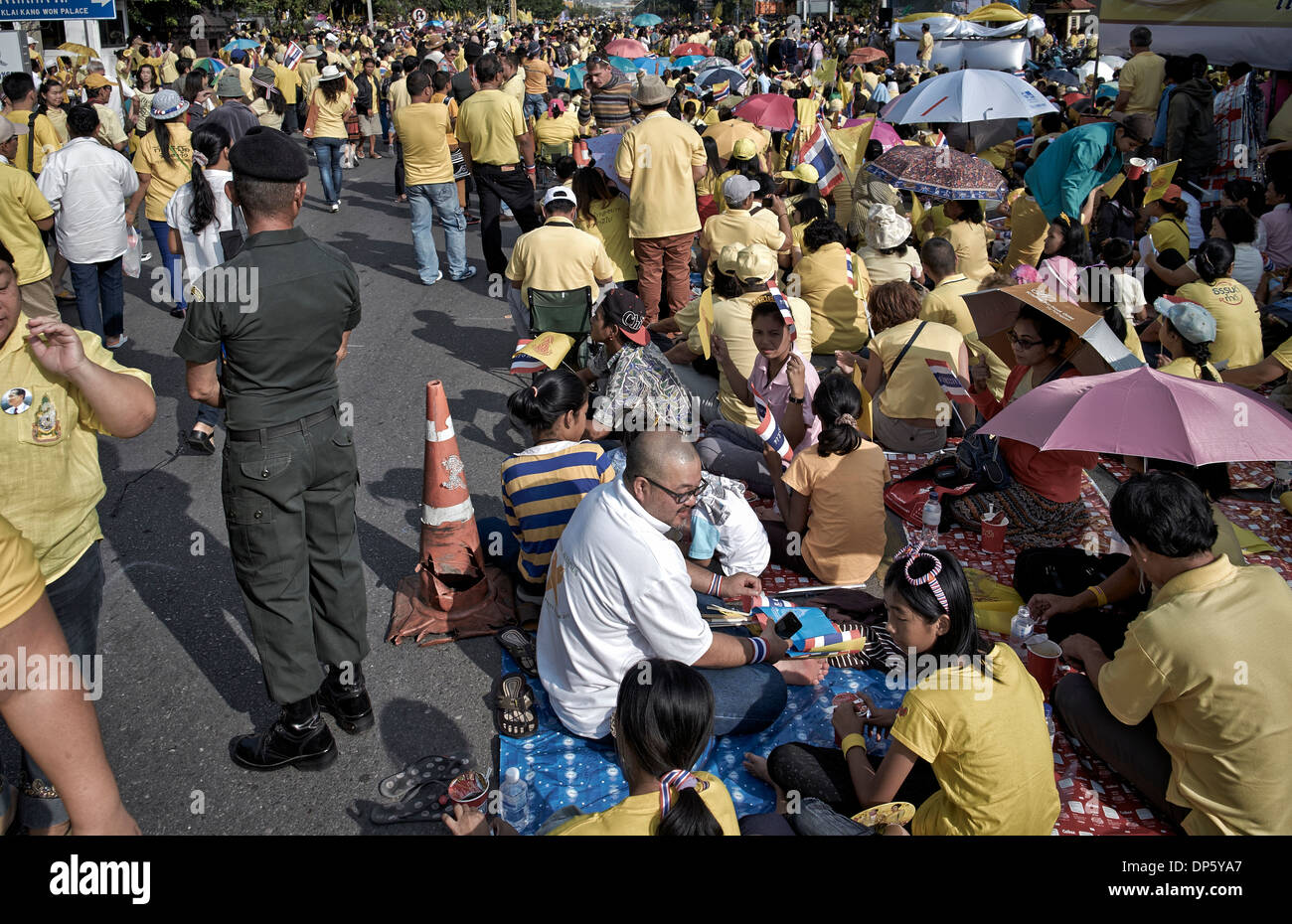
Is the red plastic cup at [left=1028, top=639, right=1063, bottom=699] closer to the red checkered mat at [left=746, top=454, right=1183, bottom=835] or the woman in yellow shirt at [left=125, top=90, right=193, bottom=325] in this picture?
the red checkered mat at [left=746, top=454, right=1183, bottom=835]

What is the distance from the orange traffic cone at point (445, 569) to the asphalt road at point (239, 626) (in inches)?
4.1

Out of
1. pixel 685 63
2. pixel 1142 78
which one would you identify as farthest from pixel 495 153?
pixel 685 63

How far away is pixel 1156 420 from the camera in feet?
13.5

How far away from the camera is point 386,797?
3637 millimetres

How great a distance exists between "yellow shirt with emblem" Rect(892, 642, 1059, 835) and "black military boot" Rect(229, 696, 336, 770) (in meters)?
2.19

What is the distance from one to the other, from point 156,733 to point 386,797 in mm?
1080

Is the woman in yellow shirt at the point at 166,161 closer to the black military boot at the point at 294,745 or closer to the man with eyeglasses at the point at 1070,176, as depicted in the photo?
the black military boot at the point at 294,745

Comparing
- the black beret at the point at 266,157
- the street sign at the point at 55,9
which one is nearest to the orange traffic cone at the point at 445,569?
the black beret at the point at 266,157

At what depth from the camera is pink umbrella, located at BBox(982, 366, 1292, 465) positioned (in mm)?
3967

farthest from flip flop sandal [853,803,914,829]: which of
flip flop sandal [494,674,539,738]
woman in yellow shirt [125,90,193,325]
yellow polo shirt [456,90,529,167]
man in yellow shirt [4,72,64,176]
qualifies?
man in yellow shirt [4,72,64,176]

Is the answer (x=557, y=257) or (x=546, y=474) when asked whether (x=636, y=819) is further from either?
(x=557, y=257)

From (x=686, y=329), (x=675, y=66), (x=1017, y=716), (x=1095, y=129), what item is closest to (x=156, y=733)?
(x=1017, y=716)

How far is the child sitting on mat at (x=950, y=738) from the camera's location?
2900 millimetres

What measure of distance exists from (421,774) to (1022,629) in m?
2.77
